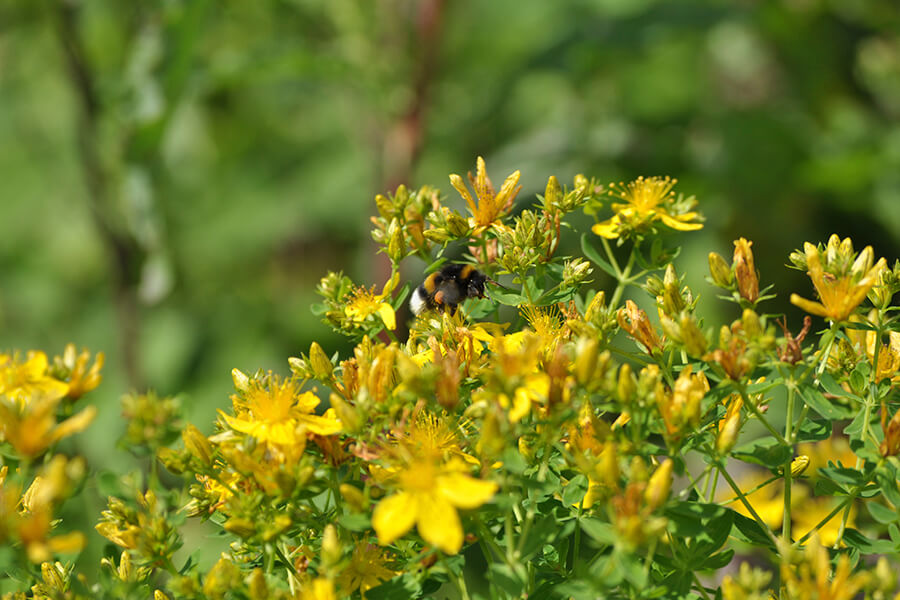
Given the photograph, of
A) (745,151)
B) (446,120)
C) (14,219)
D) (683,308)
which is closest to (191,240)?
(14,219)

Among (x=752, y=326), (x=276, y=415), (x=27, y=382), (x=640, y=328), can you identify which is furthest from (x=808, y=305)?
(x=27, y=382)

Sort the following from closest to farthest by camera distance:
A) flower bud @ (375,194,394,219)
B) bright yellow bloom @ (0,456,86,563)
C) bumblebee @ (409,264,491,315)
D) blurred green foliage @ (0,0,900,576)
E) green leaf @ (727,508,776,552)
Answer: bright yellow bloom @ (0,456,86,563), green leaf @ (727,508,776,552), flower bud @ (375,194,394,219), bumblebee @ (409,264,491,315), blurred green foliage @ (0,0,900,576)

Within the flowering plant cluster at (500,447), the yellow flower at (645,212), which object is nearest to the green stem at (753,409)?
the flowering plant cluster at (500,447)

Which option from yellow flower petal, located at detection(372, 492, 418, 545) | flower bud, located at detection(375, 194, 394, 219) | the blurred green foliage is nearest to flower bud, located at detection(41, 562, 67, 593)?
yellow flower petal, located at detection(372, 492, 418, 545)

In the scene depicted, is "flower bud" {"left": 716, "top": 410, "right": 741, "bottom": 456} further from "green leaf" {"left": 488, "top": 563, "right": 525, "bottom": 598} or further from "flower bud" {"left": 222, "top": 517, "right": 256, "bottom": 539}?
"flower bud" {"left": 222, "top": 517, "right": 256, "bottom": 539}

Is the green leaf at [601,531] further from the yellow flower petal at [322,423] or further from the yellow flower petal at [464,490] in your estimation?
the yellow flower petal at [322,423]

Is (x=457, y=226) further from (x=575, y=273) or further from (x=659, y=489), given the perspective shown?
(x=659, y=489)
